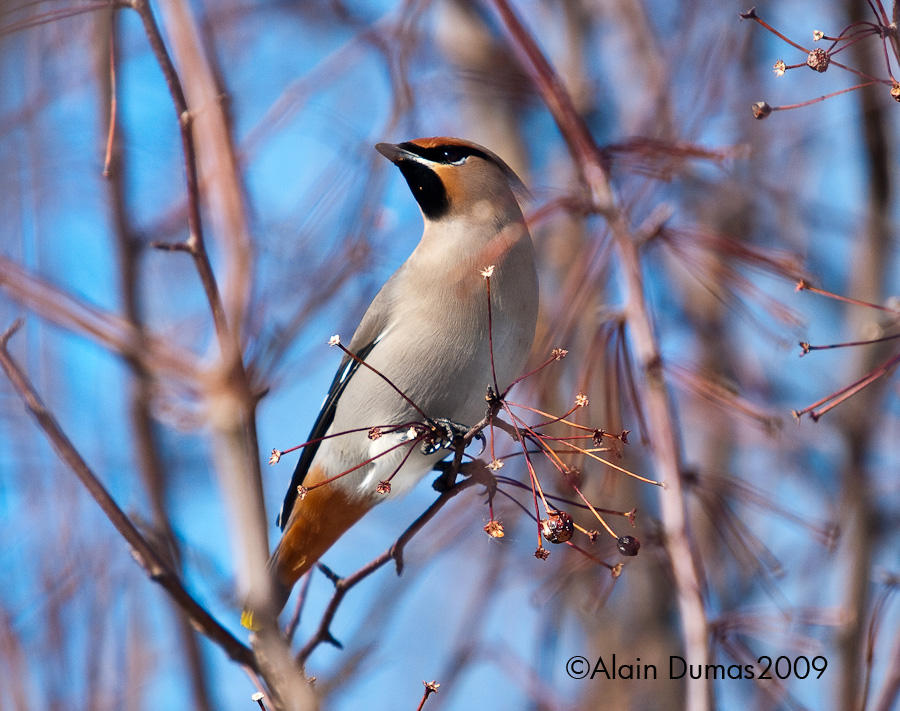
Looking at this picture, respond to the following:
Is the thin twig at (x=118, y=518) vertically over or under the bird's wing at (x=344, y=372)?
under

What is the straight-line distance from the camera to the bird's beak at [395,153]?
3.73 m

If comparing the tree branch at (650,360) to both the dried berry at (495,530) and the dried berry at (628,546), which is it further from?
the dried berry at (495,530)

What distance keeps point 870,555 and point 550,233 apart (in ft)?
8.54

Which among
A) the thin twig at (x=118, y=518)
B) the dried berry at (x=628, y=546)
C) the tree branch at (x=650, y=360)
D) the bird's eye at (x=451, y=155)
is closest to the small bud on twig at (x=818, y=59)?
the tree branch at (x=650, y=360)

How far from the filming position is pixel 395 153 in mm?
3803

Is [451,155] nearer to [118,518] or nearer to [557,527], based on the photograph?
[557,527]

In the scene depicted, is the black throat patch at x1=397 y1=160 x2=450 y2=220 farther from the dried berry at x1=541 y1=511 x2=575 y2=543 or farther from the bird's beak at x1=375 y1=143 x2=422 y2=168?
the dried berry at x1=541 y1=511 x2=575 y2=543

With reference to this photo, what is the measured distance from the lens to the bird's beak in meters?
3.73

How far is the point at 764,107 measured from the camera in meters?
1.98

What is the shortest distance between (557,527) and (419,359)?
129 cm

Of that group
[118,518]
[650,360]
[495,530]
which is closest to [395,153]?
[650,360]

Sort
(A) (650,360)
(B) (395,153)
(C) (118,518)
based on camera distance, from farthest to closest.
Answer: (B) (395,153)
(A) (650,360)
(C) (118,518)

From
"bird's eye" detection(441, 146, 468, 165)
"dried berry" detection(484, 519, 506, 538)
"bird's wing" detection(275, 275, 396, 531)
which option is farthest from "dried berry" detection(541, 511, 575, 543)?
"bird's eye" detection(441, 146, 468, 165)

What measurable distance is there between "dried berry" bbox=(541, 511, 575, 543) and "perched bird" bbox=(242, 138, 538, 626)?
3.07ft
